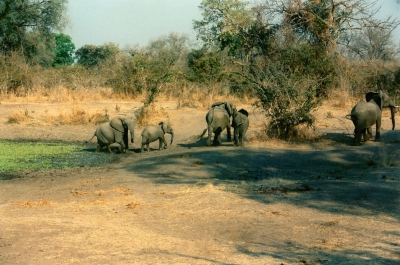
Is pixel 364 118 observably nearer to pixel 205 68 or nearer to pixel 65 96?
pixel 205 68

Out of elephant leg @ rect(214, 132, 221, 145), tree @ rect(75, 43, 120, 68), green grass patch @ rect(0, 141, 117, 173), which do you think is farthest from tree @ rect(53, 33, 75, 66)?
elephant leg @ rect(214, 132, 221, 145)

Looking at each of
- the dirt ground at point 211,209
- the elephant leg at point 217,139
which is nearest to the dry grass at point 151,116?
the elephant leg at point 217,139

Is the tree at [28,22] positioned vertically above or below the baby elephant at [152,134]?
above

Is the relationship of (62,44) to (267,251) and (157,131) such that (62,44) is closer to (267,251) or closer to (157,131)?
(157,131)

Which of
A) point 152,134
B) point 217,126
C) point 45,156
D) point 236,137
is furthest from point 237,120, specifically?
point 45,156

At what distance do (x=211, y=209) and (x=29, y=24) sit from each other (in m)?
33.5

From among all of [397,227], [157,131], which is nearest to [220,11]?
[157,131]

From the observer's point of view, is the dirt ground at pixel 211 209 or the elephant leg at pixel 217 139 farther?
the elephant leg at pixel 217 139

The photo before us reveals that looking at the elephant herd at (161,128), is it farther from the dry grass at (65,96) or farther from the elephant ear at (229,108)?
the dry grass at (65,96)

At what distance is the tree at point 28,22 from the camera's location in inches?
1448

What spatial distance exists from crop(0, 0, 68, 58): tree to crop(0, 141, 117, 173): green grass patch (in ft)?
72.0

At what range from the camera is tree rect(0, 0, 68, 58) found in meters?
Answer: 36.8

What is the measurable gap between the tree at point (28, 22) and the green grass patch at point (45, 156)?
21943mm

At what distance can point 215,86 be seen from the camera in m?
25.0
